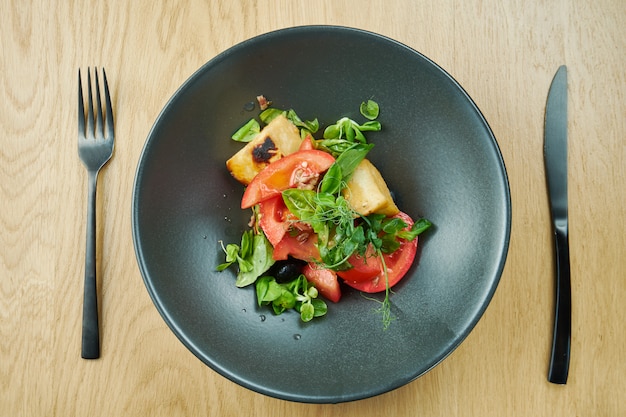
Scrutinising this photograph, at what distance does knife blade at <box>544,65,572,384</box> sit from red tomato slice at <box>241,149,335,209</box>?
2.23 feet

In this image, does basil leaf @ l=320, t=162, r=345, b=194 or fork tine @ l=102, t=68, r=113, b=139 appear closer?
basil leaf @ l=320, t=162, r=345, b=194

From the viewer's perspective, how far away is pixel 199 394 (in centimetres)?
161

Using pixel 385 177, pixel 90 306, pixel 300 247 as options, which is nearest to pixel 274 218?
pixel 300 247

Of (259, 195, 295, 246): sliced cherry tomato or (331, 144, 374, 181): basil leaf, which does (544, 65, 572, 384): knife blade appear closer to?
(331, 144, 374, 181): basil leaf

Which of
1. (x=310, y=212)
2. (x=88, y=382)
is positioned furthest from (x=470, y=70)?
(x=88, y=382)

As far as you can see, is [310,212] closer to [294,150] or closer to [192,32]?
[294,150]

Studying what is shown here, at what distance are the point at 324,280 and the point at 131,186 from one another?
2.07ft

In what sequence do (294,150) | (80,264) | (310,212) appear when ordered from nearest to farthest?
1. (310,212)
2. (294,150)
3. (80,264)

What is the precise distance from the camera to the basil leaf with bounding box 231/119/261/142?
1559 mm

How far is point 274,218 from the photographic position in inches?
57.8

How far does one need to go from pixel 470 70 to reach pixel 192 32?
84 centimetres

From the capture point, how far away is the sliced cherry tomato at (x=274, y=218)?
145 cm

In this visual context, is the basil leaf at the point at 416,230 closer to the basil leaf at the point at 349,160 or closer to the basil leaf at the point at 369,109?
the basil leaf at the point at 349,160

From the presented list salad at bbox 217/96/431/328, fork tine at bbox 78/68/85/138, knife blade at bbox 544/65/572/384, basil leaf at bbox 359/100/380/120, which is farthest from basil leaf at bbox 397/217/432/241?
fork tine at bbox 78/68/85/138
